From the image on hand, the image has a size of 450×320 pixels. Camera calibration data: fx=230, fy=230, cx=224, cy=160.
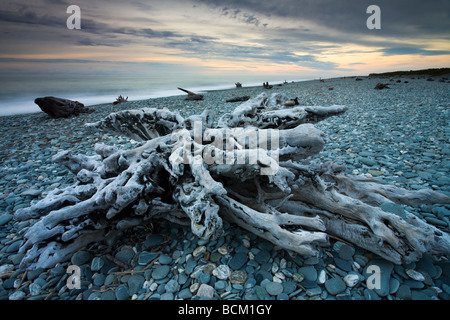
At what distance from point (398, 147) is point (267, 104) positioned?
148 inches

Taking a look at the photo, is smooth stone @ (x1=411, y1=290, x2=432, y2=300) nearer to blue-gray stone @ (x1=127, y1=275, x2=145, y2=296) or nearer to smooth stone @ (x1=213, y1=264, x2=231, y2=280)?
smooth stone @ (x1=213, y1=264, x2=231, y2=280)

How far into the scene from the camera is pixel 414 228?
87.7 inches

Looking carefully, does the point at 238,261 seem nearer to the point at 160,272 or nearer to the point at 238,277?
the point at 238,277

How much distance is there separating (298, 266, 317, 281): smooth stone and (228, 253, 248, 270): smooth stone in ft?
1.84

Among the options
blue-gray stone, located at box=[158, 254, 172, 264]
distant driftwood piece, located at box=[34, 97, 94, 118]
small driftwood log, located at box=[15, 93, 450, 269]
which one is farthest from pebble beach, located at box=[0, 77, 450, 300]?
distant driftwood piece, located at box=[34, 97, 94, 118]

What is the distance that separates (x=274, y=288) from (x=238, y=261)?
1.48 ft

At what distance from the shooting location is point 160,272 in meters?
2.37

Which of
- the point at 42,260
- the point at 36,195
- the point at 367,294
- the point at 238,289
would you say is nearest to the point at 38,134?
the point at 36,195

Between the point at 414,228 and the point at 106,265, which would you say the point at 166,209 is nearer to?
the point at 106,265

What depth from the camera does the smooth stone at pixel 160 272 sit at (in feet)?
7.61

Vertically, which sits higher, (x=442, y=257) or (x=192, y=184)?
(x=192, y=184)

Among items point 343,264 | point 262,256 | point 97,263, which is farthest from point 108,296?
point 343,264

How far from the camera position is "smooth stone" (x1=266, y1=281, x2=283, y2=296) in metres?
2.08

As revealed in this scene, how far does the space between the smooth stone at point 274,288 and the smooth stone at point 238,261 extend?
34 centimetres
